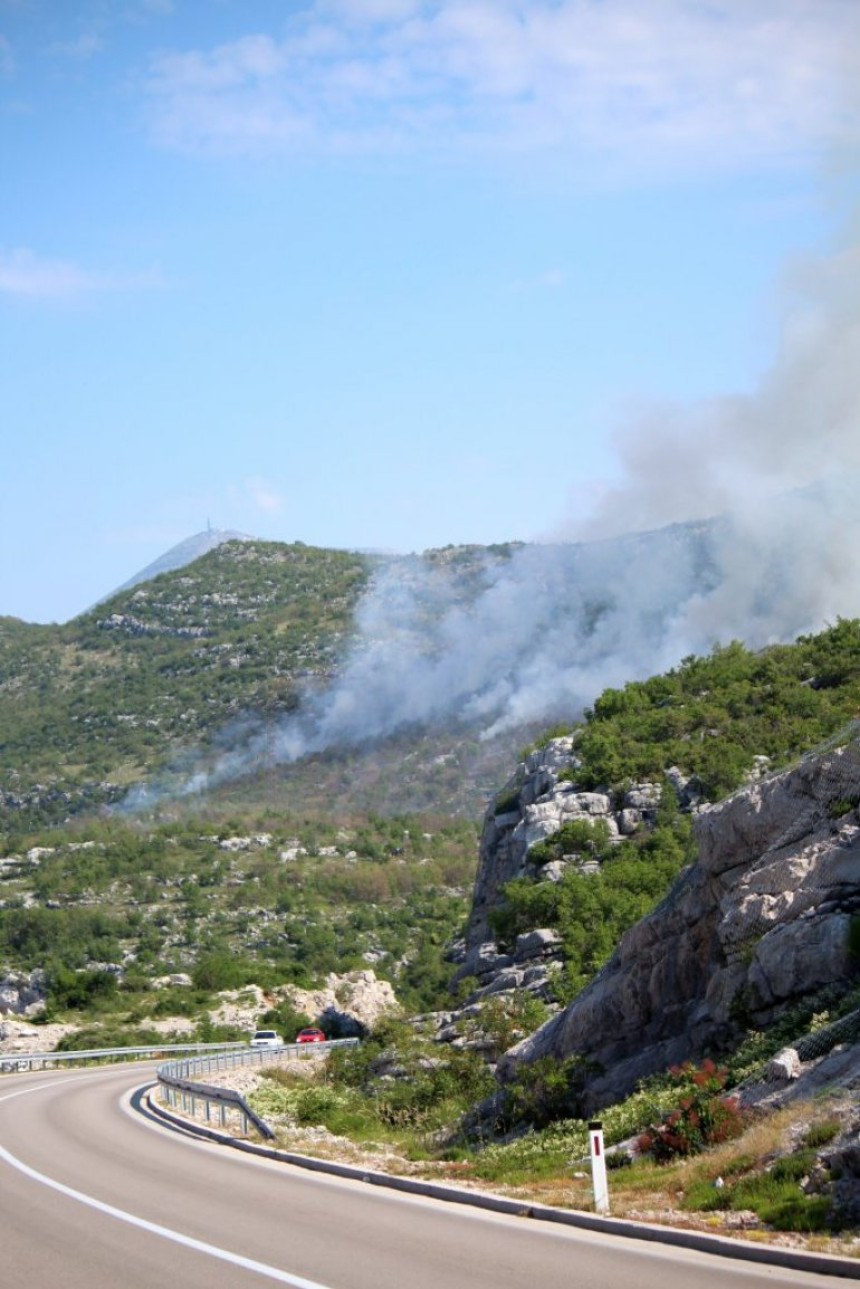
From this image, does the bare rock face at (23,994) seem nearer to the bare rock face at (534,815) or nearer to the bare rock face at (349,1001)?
the bare rock face at (349,1001)

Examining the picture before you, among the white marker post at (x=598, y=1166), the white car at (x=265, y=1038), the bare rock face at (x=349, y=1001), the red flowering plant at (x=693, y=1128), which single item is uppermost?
the white marker post at (x=598, y=1166)

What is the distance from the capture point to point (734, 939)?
76.2 ft

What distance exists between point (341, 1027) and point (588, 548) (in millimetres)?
84378

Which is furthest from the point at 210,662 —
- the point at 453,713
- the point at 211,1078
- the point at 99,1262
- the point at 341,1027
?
the point at 99,1262

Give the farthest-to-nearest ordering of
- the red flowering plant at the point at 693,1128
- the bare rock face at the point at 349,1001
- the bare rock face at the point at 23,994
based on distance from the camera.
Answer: the bare rock face at the point at 23,994 < the bare rock face at the point at 349,1001 < the red flowering plant at the point at 693,1128

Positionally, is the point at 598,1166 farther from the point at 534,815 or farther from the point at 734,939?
the point at 534,815

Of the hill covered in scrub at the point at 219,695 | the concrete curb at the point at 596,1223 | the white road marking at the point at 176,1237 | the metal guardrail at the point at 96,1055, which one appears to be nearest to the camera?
the concrete curb at the point at 596,1223

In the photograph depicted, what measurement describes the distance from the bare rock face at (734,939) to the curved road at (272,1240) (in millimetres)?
6786

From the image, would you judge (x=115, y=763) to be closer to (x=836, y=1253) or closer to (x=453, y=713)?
(x=453, y=713)

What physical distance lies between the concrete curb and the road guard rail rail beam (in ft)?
8.76

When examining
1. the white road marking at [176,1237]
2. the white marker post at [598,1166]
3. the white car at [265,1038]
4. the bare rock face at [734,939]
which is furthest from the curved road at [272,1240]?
the white car at [265,1038]

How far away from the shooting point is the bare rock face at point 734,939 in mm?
21672

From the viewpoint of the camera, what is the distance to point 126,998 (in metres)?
67.2

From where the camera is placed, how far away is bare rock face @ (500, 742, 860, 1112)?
71.1 feet
